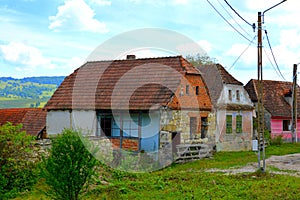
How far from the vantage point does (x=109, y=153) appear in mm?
19219

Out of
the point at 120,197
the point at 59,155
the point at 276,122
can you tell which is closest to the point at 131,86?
the point at 120,197

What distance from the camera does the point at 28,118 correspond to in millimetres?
31938

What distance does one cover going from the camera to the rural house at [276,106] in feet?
116

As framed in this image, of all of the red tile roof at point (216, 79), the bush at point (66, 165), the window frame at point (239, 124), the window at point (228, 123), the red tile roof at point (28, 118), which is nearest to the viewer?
the bush at point (66, 165)

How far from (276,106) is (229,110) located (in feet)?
34.4

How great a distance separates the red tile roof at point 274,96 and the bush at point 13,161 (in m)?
25.9

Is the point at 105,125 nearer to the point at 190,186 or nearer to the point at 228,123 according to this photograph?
the point at 228,123

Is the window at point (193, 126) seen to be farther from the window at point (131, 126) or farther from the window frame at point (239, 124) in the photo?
the window frame at point (239, 124)

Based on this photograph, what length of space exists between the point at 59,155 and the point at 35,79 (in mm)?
144301

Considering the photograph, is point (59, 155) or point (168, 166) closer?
point (59, 155)

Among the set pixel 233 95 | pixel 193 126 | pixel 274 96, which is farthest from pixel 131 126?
pixel 274 96

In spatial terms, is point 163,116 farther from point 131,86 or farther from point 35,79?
point 35,79

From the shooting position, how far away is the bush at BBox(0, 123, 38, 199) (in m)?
11.9

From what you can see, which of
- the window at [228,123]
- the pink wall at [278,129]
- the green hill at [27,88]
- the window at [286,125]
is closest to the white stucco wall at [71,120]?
the window at [228,123]
